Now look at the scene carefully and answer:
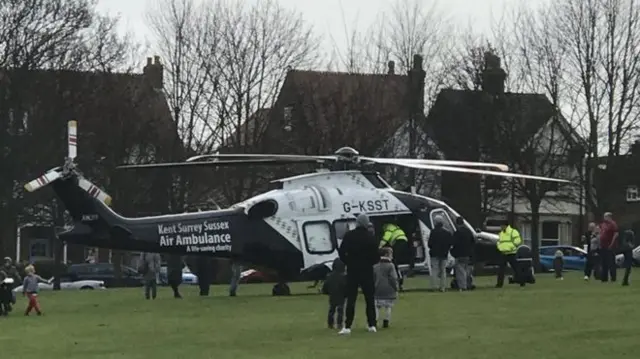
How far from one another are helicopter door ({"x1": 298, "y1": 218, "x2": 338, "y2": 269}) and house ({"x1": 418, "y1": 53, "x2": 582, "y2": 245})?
1079 inches

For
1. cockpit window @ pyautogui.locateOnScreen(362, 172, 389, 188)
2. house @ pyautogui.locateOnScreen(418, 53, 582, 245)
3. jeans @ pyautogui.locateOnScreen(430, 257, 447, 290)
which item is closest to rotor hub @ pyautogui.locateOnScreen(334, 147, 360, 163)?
cockpit window @ pyautogui.locateOnScreen(362, 172, 389, 188)

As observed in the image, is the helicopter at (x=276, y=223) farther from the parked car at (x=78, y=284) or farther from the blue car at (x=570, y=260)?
the blue car at (x=570, y=260)

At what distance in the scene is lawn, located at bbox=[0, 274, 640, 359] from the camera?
57.1 feet

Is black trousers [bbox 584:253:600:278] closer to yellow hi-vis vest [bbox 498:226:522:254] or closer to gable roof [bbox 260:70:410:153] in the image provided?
yellow hi-vis vest [bbox 498:226:522:254]

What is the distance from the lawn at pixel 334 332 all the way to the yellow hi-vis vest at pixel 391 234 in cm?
149

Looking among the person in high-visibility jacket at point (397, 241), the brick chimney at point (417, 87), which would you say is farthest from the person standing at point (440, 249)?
the brick chimney at point (417, 87)

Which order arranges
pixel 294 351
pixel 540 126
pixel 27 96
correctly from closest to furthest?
pixel 294 351
pixel 27 96
pixel 540 126

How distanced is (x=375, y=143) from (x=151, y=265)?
22.4 meters

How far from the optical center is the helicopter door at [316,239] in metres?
30.6

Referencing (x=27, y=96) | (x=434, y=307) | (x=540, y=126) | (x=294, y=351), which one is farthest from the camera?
(x=540, y=126)

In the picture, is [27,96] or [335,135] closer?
[27,96]

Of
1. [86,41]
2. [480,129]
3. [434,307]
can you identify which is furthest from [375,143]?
[434,307]

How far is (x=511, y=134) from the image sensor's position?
57.0 metres

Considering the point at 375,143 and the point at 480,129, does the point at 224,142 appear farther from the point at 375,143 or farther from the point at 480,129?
the point at 480,129
